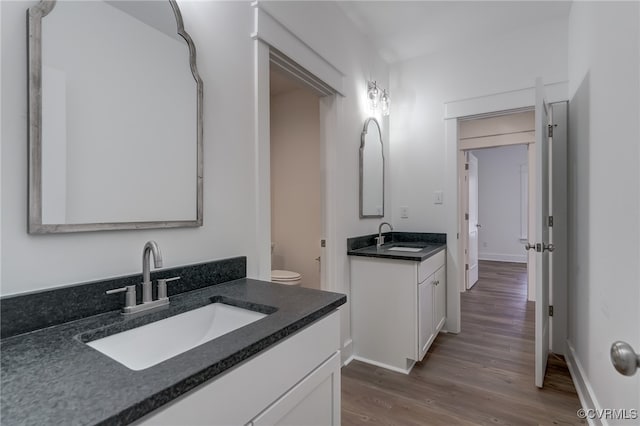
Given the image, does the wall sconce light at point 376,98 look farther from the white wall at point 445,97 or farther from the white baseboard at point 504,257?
the white baseboard at point 504,257

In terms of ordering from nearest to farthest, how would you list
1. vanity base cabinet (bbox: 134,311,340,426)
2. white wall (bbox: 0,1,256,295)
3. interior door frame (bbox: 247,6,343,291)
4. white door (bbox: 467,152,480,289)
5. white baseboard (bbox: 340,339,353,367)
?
vanity base cabinet (bbox: 134,311,340,426), white wall (bbox: 0,1,256,295), interior door frame (bbox: 247,6,343,291), white baseboard (bbox: 340,339,353,367), white door (bbox: 467,152,480,289)

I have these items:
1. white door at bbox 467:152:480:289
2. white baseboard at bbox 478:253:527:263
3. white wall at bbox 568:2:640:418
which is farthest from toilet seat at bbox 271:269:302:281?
white baseboard at bbox 478:253:527:263

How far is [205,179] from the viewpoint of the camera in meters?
1.28

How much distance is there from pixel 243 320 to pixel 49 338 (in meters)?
0.51

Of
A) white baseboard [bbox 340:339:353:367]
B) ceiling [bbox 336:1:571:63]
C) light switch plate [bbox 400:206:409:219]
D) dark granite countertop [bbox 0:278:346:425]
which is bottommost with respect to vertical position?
white baseboard [bbox 340:339:353:367]

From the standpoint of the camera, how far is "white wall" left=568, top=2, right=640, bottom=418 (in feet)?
3.61

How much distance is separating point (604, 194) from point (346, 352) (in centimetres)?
183

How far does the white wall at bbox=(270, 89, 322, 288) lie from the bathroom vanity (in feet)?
6.22

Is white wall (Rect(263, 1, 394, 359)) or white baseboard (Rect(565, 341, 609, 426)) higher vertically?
white wall (Rect(263, 1, 394, 359))

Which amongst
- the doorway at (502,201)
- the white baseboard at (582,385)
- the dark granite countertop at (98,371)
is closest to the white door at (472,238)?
the doorway at (502,201)

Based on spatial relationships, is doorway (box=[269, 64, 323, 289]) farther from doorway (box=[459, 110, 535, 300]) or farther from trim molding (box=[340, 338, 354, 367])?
doorway (box=[459, 110, 535, 300])

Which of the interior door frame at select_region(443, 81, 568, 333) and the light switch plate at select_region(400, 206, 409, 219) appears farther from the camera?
the light switch plate at select_region(400, 206, 409, 219)

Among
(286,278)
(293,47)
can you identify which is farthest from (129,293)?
(286,278)

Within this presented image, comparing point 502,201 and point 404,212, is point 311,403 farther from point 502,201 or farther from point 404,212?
point 502,201
